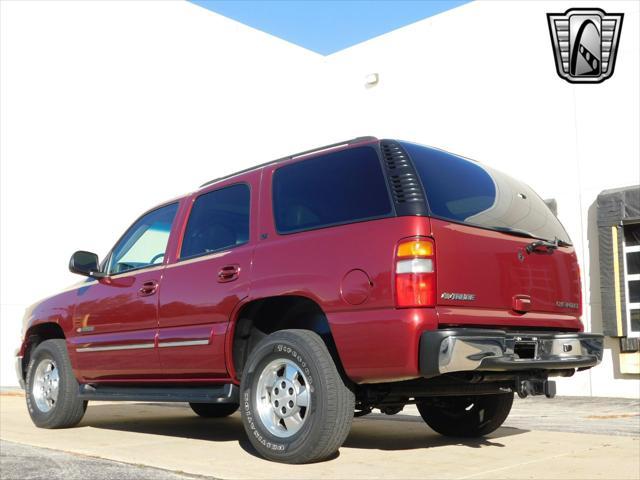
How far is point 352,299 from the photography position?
4453 millimetres

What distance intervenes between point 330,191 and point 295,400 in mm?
1333

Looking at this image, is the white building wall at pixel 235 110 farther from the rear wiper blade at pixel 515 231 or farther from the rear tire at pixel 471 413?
the rear wiper blade at pixel 515 231

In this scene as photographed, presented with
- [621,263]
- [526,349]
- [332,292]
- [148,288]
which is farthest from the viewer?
[621,263]

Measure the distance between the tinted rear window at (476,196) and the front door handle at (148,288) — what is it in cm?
231

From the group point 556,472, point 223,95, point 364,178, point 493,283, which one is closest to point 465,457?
point 556,472

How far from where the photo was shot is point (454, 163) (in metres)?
5.03

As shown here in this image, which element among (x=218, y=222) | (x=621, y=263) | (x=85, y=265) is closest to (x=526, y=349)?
(x=218, y=222)

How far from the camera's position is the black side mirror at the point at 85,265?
259 inches

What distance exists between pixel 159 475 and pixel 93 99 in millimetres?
13757

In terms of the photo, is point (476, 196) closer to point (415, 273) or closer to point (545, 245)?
point (545, 245)

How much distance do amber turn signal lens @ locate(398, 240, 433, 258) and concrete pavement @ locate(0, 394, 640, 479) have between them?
122 centimetres

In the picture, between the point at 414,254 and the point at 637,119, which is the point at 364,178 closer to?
the point at 414,254

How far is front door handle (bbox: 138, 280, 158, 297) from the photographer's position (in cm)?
588

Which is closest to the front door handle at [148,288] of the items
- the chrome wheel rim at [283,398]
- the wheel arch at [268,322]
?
the wheel arch at [268,322]
